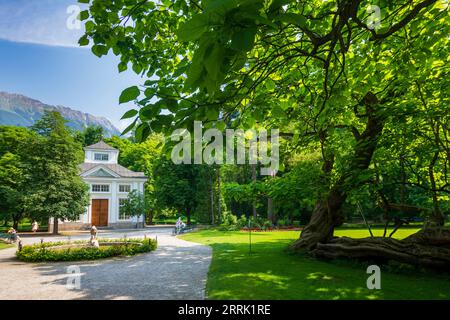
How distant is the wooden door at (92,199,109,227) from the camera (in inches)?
1640

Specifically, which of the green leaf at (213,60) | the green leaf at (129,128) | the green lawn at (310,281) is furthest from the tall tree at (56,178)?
the green leaf at (213,60)

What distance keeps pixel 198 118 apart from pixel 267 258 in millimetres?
13024

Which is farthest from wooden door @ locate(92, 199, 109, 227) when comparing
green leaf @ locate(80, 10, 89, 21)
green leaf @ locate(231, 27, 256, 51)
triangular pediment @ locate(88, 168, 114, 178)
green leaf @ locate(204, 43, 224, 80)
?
green leaf @ locate(231, 27, 256, 51)

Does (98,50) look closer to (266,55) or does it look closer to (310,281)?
(266,55)

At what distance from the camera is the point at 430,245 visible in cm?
1138

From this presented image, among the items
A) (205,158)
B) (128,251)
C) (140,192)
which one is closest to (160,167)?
(140,192)

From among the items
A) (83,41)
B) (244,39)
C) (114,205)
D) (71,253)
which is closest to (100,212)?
(114,205)

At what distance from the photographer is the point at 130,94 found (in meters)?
2.06

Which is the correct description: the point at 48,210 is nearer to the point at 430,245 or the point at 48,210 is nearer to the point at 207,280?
the point at 207,280

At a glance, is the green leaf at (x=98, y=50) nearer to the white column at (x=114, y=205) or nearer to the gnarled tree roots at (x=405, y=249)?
the gnarled tree roots at (x=405, y=249)

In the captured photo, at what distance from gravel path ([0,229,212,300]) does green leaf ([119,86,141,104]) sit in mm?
7358

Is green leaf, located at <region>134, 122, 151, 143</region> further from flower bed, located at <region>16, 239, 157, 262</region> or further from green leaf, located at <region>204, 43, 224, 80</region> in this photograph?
flower bed, located at <region>16, 239, 157, 262</region>

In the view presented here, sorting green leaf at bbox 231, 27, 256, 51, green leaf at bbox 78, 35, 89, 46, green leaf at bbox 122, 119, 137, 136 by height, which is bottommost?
green leaf at bbox 122, 119, 137, 136

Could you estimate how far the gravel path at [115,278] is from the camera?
349 inches
